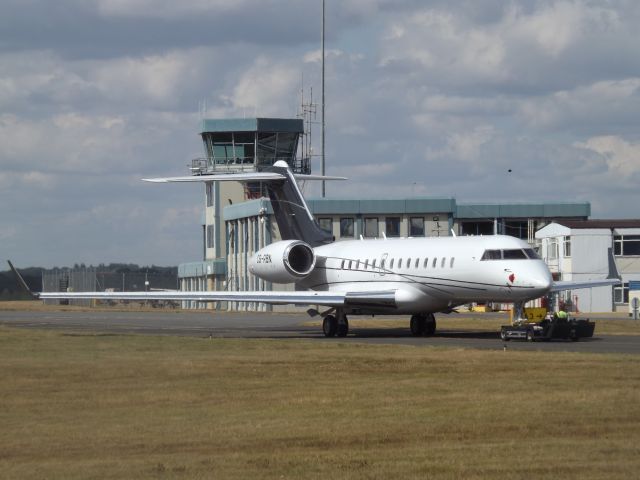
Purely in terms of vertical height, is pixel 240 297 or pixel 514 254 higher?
pixel 514 254

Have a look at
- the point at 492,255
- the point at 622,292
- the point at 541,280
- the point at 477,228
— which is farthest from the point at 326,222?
the point at 541,280

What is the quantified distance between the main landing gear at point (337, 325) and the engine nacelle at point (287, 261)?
354cm

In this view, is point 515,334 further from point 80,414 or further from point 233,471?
point 233,471

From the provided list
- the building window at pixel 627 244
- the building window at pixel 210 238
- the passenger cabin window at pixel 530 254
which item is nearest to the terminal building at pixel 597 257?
the building window at pixel 627 244

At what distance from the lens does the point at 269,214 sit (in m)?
80.6

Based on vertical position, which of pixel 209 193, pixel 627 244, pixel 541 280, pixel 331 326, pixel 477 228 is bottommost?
pixel 331 326

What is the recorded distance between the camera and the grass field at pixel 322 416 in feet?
44.8

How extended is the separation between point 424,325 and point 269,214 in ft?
130

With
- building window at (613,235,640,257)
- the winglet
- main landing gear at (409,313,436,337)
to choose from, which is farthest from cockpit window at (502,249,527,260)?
building window at (613,235,640,257)

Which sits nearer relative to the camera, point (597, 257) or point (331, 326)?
point (331, 326)

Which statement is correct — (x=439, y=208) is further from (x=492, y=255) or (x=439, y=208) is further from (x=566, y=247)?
(x=492, y=255)

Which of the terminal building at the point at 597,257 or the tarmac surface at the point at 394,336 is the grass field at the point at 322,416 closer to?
the tarmac surface at the point at 394,336

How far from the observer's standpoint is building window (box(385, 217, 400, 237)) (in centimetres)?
8381

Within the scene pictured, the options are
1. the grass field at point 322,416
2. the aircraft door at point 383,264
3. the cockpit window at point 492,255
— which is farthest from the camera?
the aircraft door at point 383,264
